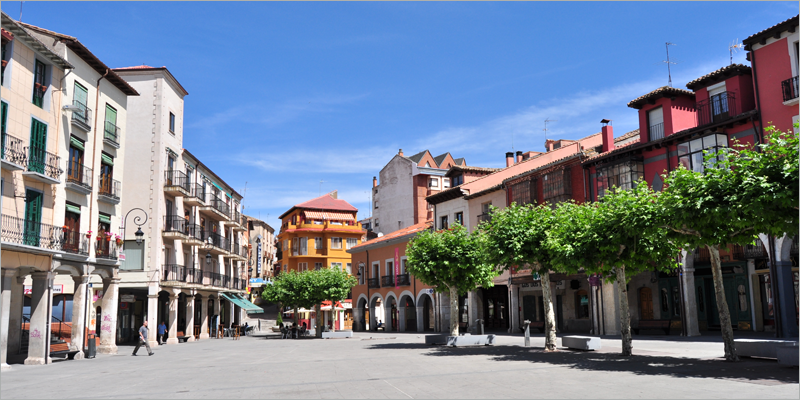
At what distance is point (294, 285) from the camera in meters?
42.4

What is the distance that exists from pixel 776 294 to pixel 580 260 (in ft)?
36.3

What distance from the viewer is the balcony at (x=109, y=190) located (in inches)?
1029

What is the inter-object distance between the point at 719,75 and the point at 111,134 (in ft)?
88.6

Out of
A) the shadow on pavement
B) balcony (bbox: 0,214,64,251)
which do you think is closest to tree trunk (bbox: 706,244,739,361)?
the shadow on pavement

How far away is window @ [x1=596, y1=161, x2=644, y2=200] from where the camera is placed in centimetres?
3002

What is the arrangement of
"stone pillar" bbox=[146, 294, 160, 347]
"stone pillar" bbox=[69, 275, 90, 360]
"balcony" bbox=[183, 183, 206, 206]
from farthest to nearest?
1. "balcony" bbox=[183, 183, 206, 206]
2. "stone pillar" bbox=[146, 294, 160, 347]
3. "stone pillar" bbox=[69, 275, 90, 360]

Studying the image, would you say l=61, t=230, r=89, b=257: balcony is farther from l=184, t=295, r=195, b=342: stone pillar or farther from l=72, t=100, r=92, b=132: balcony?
l=184, t=295, r=195, b=342: stone pillar

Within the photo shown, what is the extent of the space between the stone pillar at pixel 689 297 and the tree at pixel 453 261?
913cm

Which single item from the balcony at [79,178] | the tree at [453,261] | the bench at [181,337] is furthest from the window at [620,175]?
the bench at [181,337]

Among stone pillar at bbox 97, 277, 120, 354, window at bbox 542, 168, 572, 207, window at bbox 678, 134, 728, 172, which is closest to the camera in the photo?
window at bbox 678, 134, 728, 172

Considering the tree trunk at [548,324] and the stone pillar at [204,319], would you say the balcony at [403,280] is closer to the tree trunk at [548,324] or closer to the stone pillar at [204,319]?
the stone pillar at [204,319]

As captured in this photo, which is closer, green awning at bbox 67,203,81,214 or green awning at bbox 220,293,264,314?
green awning at bbox 67,203,81,214

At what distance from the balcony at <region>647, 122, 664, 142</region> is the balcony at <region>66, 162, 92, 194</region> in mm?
25336

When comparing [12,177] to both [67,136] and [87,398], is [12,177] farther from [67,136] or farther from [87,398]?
[87,398]
